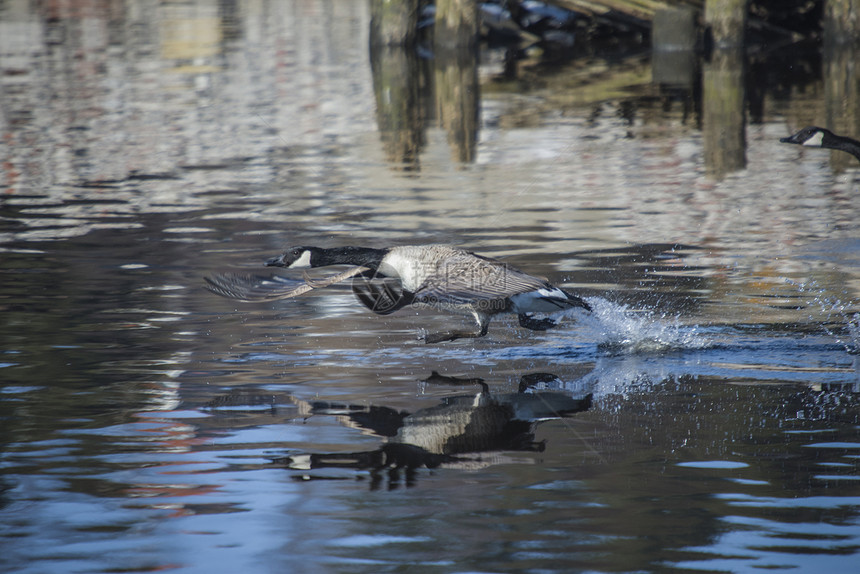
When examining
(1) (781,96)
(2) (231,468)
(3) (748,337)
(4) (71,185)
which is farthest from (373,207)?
(1) (781,96)

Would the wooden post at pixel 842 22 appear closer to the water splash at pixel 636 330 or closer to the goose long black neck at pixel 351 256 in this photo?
the water splash at pixel 636 330

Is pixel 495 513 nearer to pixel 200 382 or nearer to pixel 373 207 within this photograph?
pixel 200 382

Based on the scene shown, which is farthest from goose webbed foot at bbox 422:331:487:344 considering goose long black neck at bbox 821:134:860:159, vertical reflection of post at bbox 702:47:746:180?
vertical reflection of post at bbox 702:47:746:180

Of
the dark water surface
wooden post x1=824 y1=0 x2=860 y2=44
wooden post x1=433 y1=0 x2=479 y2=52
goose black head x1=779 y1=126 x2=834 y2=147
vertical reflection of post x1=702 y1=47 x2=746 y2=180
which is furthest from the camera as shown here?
wooden post x1=433 y1=0 x2=479 y2=52

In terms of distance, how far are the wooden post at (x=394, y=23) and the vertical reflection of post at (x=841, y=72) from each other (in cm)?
876

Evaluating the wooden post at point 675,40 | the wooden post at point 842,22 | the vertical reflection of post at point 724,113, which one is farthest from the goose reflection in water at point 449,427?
the wooden post at point 842,22

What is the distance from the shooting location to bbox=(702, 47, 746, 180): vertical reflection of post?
45.3 ft

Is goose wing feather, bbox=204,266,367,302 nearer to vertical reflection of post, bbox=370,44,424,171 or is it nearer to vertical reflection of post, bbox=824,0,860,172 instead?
vertical reflection of post, bbox=370,44,424,171

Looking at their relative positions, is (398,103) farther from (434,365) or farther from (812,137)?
(434,365)

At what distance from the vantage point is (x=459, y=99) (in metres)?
19.7

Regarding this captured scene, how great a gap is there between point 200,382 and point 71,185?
24.8 ft

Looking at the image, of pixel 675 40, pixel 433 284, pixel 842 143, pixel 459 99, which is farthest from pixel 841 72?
pixel 433 284

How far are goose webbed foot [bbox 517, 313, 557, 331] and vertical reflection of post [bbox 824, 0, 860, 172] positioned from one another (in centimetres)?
734

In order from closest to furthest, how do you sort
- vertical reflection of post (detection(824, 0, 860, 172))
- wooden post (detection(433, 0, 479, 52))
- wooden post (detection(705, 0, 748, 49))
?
vertical reflection of post (detection(824, 0, 860, 172)), wooden post (detection(705, 0, 748, 49)), wooden post (detection(433, 0, 479, 52))
